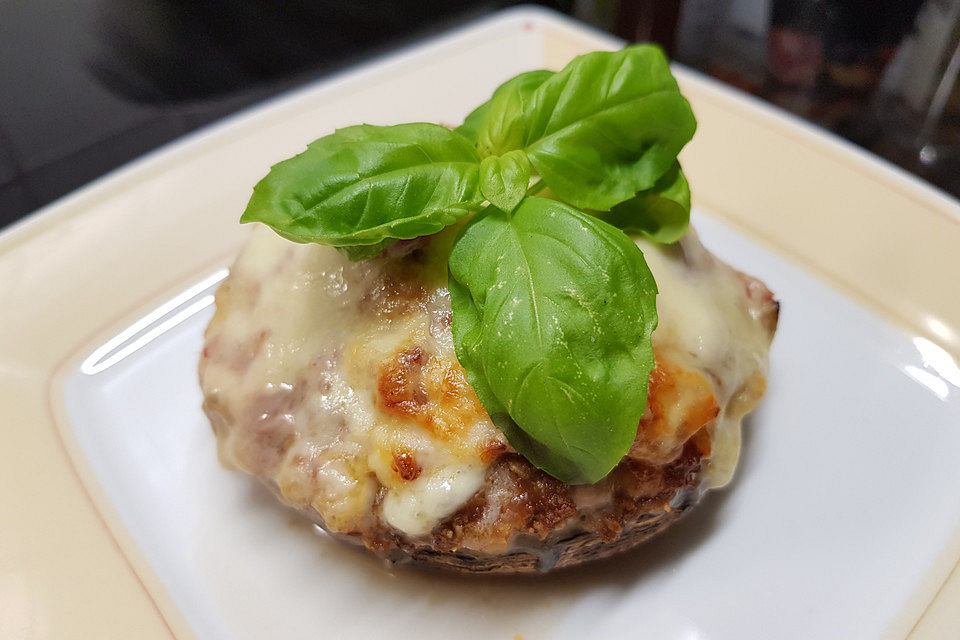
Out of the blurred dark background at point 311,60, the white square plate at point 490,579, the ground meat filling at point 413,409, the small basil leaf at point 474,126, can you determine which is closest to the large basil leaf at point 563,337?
the ground meat filling at point 413,409

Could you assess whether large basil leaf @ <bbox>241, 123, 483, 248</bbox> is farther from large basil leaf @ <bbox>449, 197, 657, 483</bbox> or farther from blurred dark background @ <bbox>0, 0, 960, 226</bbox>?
blurred dark background @ <bbox>0, 0, 960, 226</bbox>

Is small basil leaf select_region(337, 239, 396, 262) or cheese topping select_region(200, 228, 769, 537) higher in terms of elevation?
small basil leaf select_region(337, 239, 396, 262)

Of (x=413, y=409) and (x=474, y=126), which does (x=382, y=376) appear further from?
(x=474, y=126)

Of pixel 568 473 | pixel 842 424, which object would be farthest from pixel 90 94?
Answer: pixel 842 424

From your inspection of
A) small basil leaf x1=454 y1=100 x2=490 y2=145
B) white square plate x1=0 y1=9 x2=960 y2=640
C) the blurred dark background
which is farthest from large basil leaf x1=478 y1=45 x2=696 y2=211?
the blurred dark background

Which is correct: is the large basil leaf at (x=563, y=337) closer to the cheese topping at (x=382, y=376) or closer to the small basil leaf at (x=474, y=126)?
the cheese topping at (x=382, y=376)

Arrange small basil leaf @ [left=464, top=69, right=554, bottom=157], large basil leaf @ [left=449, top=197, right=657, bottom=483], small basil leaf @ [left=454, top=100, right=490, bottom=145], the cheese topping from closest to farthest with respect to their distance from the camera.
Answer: large basil leaf @ [left=449, top=197, right=657, bottom=483] < the cheese topping < small basil leaf @ [left=464, top=69, right=554, bottom=157] < small basil leaf @ [left=454, top=100, right=490, bottom=145]
